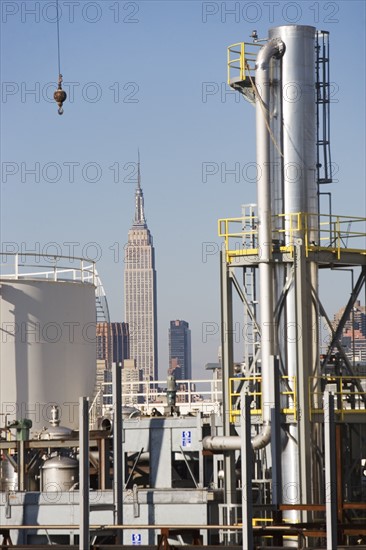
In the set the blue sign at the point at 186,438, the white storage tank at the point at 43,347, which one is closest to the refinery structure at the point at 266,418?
the blue sign at the point at 186,438

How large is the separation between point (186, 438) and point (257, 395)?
234 centimetres

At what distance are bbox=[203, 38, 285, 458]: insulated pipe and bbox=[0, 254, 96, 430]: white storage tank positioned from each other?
11.3 m

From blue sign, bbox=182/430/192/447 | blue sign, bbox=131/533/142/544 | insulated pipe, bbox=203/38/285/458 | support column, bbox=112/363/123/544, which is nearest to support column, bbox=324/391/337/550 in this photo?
insulated pipe, bbox=203/38/285/458

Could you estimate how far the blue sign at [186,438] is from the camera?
1383 inches

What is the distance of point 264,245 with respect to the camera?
33781 millimetres

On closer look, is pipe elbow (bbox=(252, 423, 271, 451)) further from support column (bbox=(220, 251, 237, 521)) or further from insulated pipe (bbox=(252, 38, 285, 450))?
support column (bbox=(220, 251, 237, 521))

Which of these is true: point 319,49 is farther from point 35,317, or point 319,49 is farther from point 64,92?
point 35,317

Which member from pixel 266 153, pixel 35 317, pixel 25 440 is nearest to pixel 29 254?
pixel 35 317

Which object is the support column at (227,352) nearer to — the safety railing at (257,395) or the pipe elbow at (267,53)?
the safety railing at (257,395)

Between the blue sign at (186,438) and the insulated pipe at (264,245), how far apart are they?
106cm

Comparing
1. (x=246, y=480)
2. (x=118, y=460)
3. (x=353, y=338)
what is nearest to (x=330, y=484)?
(x=246, y=480)

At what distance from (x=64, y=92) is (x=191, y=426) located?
1016 cm

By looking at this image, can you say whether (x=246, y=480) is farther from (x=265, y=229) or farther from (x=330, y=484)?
(x=265, y=229)

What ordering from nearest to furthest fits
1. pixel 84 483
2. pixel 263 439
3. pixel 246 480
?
pixel 246 480 → pixel 84 483 → pixel 263 439
